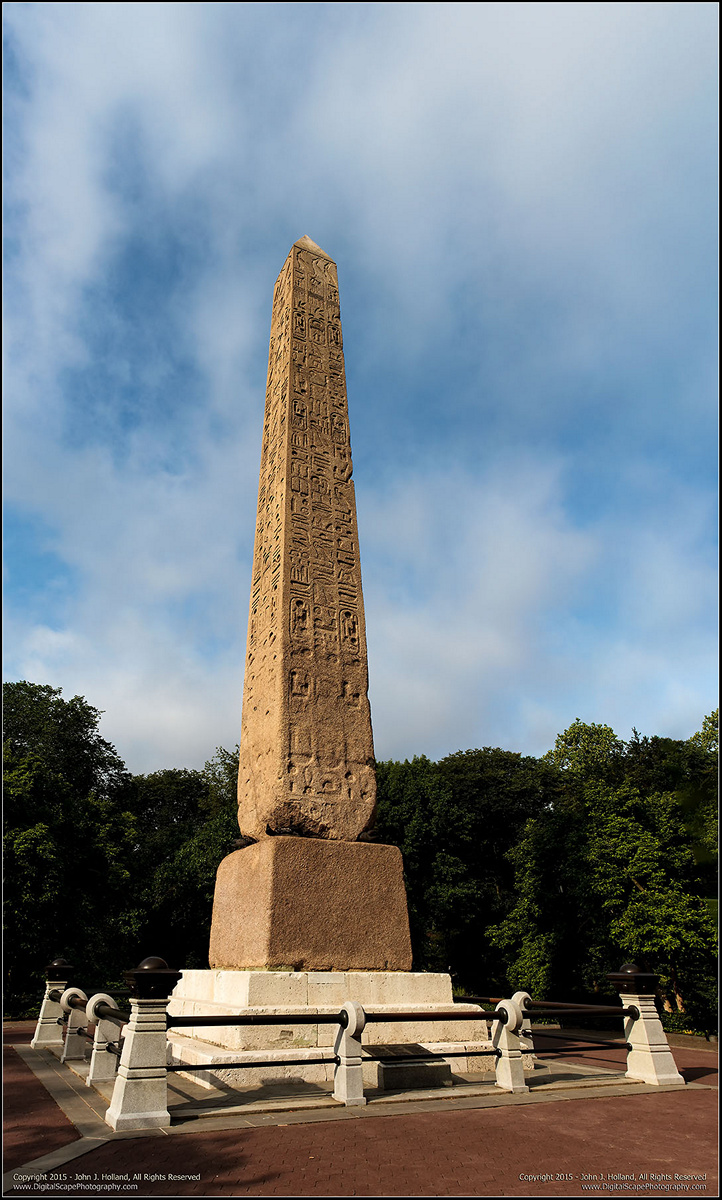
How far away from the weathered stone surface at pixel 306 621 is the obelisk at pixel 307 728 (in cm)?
2

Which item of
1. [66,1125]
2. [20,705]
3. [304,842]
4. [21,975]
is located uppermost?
[20,705]

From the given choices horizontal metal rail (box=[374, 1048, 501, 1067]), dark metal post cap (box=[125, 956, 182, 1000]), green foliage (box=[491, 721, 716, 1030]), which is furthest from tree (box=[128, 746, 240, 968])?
dark metal post cap (box=[125, 956, 182, 1000])

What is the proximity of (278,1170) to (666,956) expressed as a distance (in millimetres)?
15594

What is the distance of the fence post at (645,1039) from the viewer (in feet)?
22.6

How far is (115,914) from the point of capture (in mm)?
21516

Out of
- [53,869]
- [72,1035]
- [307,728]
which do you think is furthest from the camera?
[53,869]

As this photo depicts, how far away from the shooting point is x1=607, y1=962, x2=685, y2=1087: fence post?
22.6 feet

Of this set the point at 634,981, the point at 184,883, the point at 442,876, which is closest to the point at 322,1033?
the point at 634,981

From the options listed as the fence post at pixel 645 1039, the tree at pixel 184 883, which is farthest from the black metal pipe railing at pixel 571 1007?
the tree at pixel 184 883

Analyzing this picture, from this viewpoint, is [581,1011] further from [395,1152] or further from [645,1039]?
[395,1152]

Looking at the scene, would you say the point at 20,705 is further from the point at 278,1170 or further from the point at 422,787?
the point at 278,1170

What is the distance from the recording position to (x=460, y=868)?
2498 centimetres

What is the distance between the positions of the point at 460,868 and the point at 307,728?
19187 millimetres

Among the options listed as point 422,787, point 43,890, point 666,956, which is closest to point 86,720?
point 43,890
